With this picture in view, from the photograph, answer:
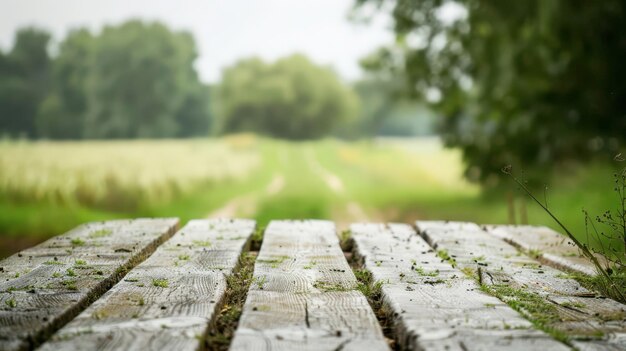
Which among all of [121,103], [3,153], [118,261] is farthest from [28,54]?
[118,261]

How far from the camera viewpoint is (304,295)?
1.89m

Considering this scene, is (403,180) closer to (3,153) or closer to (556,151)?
(556,151)

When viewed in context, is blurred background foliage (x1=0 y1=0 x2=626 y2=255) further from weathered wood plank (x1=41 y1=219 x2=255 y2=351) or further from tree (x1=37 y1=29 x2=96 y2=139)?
tree (x1=37 y1=29 x2=96 y2=139)

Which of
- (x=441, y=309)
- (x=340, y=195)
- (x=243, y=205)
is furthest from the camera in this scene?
(x=340, y=195)

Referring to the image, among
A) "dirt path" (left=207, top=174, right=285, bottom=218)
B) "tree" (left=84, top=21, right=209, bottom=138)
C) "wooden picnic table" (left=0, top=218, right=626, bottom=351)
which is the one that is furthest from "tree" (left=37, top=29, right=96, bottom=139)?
"wooden picnic table" (left=0, top=218, right=626, bottom=351)

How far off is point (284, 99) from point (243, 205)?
3392 centimetres

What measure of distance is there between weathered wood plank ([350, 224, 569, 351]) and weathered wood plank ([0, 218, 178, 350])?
1011 millimetres

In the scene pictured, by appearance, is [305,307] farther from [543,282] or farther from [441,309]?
[543,282]

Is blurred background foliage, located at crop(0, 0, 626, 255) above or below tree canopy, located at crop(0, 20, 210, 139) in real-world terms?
below

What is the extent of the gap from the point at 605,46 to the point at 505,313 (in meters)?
7.70

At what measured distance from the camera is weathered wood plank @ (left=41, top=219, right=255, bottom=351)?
4.67ft

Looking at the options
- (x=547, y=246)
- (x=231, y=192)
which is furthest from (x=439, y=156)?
(x=547, y=246)

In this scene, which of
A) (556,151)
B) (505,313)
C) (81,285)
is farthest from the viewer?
(556,151)

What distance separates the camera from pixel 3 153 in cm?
1733
